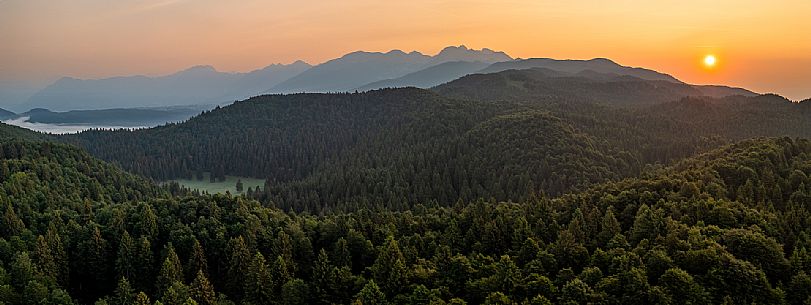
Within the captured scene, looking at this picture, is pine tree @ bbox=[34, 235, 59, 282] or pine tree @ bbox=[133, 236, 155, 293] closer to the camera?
pine tree @ bbox=[34, 235, 59, 282]

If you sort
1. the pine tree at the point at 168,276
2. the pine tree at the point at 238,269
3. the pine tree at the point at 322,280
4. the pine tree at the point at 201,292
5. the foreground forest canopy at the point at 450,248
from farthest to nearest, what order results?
the pine tree at the point at 238,269
the pine tree at the point at 168,276
the pine tree at the point at 322,280
the pine tree at the point at 201,292
the foreground forest canopy at the point at 450,248

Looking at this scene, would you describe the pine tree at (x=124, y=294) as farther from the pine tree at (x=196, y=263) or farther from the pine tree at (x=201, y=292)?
the pine tree at (x=201, y=292)

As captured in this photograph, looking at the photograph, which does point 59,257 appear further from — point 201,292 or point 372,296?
point 372,296

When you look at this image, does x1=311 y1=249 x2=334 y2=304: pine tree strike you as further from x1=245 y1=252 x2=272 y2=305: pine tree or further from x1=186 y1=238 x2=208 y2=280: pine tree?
x1=186 y1=238 x2=208 y2=280: pine tree

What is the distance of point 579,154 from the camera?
575 ft

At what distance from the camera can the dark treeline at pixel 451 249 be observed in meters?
52.3

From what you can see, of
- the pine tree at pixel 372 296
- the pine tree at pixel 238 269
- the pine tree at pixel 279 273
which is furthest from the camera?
the pine tree at pixel 238 269

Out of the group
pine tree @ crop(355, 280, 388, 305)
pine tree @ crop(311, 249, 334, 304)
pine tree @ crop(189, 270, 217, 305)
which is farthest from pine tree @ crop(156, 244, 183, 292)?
pine tree @ crop(355, 280, 388, 305)

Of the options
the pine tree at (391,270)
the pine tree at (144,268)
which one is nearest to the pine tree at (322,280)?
the pine tree at (391,270)

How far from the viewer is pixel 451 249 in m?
Answer: 72.0

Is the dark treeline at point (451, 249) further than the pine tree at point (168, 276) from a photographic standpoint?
No

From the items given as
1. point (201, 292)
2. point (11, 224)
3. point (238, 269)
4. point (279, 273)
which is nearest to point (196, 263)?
point (238, 269)

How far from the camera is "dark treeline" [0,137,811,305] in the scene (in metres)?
52.3

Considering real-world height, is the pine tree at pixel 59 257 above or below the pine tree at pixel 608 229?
below
